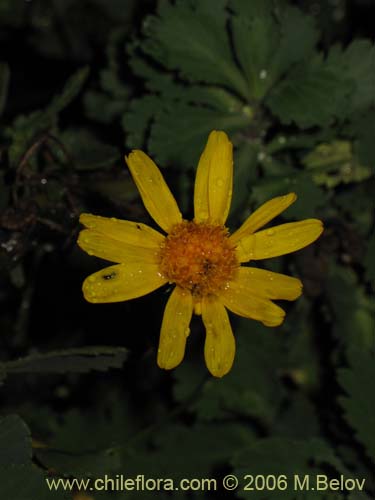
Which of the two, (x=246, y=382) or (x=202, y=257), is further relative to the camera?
(x=246, y=382)

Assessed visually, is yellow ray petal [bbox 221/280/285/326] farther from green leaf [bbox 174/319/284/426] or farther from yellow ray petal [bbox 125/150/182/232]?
green leaf [bbox 174/319/284/426]

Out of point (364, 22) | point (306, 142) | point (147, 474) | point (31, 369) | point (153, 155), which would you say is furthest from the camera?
point (364, 22)

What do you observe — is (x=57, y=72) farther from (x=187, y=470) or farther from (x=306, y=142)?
(x=187, y=470)

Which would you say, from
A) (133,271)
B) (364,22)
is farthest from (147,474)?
(364,22)

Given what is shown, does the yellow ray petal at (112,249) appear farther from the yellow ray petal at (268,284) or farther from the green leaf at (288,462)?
the green leaf at (288,462)

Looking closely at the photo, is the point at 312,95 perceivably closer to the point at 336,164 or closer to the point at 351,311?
the point at 336,164

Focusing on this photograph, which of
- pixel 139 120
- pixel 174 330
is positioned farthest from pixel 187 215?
pixel 174 330
